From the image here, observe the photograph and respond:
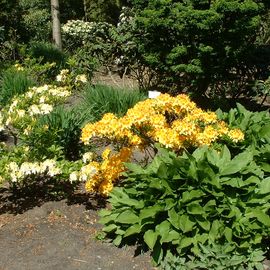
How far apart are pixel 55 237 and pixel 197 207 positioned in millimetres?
1418

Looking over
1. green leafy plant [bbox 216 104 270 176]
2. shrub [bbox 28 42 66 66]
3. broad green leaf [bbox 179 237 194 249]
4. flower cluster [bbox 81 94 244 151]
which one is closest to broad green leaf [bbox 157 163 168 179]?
flower cluster [bbox 81 94 244 151]

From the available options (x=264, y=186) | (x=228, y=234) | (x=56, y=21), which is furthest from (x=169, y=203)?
(x=56, y=21)

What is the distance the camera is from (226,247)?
4.00m

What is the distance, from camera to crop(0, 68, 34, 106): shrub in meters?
8.09

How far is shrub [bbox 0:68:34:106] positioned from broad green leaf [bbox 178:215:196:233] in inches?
186

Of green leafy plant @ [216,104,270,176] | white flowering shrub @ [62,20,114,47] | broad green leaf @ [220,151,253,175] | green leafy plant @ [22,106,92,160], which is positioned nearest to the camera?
broad green leaf @ [220,151,253,175]

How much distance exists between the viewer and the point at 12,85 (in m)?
8.25

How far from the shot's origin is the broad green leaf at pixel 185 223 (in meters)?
3.96

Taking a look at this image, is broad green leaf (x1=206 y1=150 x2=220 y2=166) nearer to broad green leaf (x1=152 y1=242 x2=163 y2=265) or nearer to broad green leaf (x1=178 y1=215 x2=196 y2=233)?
broad green leaf (x1=178 y1=215 x2=196 y2=233)

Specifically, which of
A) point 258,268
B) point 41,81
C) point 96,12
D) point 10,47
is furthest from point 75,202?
point 96,12

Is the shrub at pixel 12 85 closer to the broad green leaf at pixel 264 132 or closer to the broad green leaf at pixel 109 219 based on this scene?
the broad green leaf at pixel 109 219

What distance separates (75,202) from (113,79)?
619cm

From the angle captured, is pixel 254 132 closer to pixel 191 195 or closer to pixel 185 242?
pixel 191 195

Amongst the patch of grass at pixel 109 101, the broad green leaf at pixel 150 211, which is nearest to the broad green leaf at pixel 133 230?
the broad green leaf at pixel 150 211
